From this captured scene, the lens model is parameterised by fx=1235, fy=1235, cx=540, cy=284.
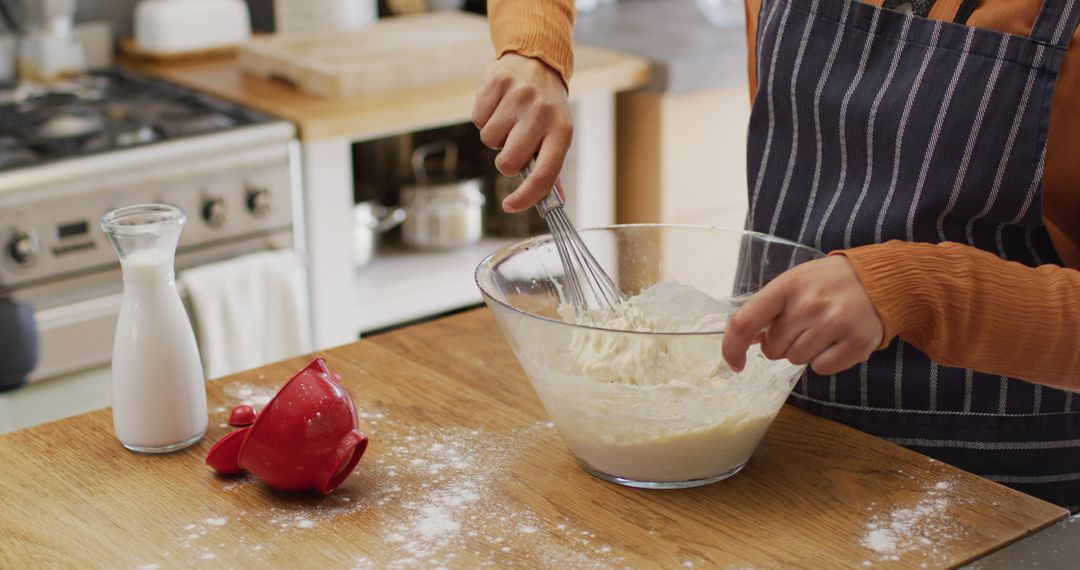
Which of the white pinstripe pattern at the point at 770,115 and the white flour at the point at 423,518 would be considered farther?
the white pinstripe pattern at the point at 770,115

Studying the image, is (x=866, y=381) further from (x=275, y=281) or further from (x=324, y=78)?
(x=324, y=78)

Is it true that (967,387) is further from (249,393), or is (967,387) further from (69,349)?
(69,349)

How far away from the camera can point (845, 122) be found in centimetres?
115

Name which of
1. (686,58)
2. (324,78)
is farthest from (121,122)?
(686,58)

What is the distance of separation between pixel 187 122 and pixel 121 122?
0.12m

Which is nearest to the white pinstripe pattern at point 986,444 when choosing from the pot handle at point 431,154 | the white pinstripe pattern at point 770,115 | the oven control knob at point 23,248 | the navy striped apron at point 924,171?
the navy striped apron at point 924,171

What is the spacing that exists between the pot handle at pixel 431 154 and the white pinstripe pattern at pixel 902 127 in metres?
1.44

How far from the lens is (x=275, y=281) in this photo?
80.7 inches

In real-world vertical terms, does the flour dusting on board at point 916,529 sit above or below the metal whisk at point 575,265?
below

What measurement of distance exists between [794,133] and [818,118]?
0.12ft

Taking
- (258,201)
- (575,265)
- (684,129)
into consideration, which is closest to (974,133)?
(575,265)

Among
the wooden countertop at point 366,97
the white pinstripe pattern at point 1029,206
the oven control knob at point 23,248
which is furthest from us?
the wooden countertop at point 366,97

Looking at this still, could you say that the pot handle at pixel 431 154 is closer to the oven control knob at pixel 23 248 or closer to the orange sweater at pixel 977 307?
the oven control knob at pixel 23 248

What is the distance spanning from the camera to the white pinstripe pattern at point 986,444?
1140 mm
